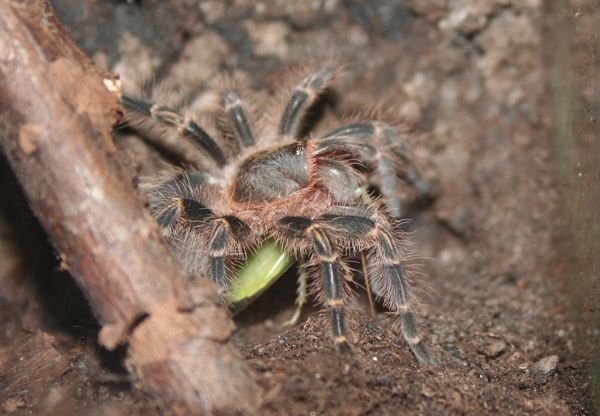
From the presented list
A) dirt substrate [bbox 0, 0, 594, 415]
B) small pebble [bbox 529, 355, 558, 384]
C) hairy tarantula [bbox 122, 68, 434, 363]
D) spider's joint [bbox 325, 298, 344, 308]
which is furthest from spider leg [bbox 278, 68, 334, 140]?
small pebble [bbox 529, 355, 558, 384]

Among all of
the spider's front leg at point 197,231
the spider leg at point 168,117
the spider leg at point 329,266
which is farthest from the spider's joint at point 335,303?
the spider leg at point 168,117

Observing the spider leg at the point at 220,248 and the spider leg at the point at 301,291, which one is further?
the spider leg at the point at 301,291

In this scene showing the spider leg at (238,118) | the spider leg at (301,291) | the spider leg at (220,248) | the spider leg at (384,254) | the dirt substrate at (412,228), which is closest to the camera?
the dirt substrate at (412,228)

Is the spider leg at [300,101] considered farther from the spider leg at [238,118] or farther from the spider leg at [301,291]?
the spider leg at [301,291]

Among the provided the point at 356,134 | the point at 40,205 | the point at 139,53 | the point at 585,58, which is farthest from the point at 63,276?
the point at 585,58

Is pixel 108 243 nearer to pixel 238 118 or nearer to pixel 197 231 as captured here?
pixel 197 231

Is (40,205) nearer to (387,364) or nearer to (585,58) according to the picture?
(387,364)

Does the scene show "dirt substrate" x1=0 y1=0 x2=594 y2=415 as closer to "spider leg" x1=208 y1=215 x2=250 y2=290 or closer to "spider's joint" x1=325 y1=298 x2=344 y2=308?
"spider's joint" x1=325 y1=298 x2=344 y2=308
